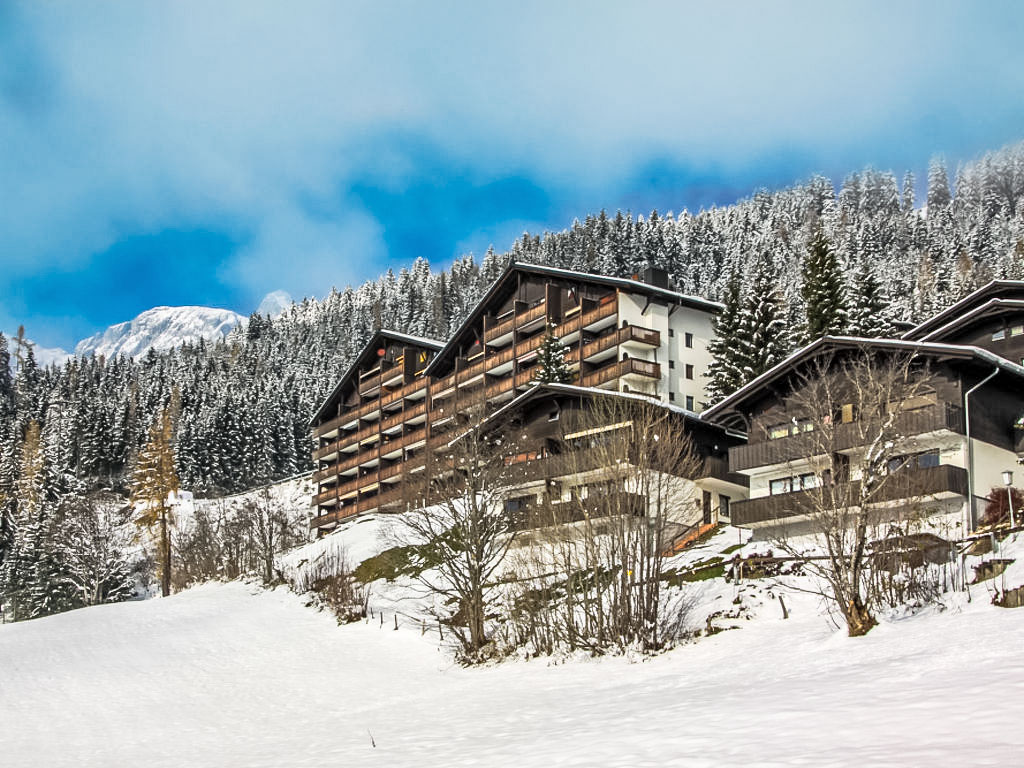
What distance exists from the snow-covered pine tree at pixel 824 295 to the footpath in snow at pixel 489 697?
32.0m

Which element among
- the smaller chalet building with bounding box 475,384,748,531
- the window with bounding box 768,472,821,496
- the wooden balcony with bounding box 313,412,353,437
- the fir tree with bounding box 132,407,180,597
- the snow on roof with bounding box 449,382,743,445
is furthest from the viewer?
the wooden balcony with bounding box 313,412,353,437

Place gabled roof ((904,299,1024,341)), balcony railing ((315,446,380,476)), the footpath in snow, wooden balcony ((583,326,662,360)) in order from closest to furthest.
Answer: the footpath in snow → gabled roof ((904,299,1024,341)) → wooden balcony ((583,326,662,360)) → balcony railing ((315,446,380,476))

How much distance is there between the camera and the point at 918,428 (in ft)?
126

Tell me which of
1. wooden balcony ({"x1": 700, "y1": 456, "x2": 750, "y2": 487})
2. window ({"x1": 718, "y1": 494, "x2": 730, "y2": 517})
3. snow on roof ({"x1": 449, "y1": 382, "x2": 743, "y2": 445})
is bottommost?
window ({"x1": 718, "y1": 494, "x2": 730, "y2": 517})

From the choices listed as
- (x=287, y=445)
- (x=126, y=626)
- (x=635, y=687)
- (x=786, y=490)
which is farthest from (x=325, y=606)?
(x=287, y=445)

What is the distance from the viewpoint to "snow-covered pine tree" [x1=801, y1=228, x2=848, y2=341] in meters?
59.8

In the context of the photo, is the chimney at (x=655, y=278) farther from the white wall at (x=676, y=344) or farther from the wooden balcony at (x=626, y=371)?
the wooden balcony at (x=626, y=371)

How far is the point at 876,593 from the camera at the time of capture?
27.4 meters

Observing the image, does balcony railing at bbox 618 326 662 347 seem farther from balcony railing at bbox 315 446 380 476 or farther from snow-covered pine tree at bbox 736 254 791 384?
balcony railing at bbox 315 446 380 476

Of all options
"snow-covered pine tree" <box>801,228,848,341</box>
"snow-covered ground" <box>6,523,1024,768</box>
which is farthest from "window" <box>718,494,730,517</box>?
"snow-covered ground" <box>6,523,1024,768</box>

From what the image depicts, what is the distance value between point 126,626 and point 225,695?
15832 millimetres

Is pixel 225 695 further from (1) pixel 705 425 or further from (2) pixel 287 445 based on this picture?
(2) pixel 287 445

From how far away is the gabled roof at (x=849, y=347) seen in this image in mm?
38125

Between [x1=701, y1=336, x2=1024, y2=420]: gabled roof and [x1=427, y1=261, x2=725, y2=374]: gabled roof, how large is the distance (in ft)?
74.9
